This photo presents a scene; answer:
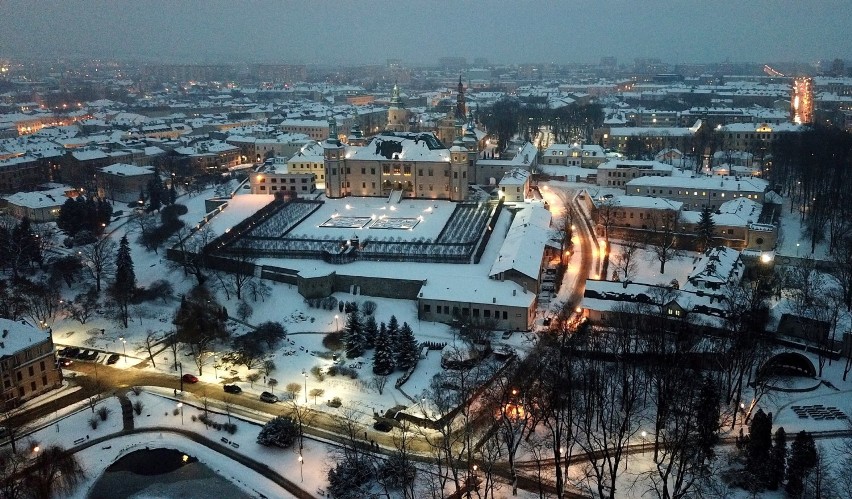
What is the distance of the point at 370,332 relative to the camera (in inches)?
1220

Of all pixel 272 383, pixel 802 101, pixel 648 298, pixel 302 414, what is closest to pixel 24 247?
pixel 272 383

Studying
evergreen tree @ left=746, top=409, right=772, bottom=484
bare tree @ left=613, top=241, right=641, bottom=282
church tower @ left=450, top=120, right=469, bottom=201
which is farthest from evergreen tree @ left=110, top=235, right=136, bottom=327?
evergreen tree @ left=746, top=409, right=772, bottom=484

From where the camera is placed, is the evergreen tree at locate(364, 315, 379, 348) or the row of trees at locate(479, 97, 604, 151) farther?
the row of trees at locate(479, 97, 604, 151)

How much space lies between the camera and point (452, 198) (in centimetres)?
5272

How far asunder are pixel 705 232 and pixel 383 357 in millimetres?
23178

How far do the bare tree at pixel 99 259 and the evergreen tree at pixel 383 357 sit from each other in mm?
18100

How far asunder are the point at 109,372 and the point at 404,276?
14.4 metres

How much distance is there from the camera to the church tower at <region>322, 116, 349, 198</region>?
5269 cm

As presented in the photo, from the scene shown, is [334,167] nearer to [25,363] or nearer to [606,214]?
A: [606,214]

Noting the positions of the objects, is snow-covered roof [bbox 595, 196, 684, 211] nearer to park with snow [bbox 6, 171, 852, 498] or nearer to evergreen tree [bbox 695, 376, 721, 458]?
park with snow [bbox 6, 171, 852, 498]

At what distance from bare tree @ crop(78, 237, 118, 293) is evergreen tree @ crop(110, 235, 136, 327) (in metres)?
1.28

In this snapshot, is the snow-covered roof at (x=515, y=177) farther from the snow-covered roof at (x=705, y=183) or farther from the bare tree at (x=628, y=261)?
the bare tree at (x=628, y=261)

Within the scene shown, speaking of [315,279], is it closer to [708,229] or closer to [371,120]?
[708,229]

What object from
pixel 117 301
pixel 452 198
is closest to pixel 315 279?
pixel 117 301
